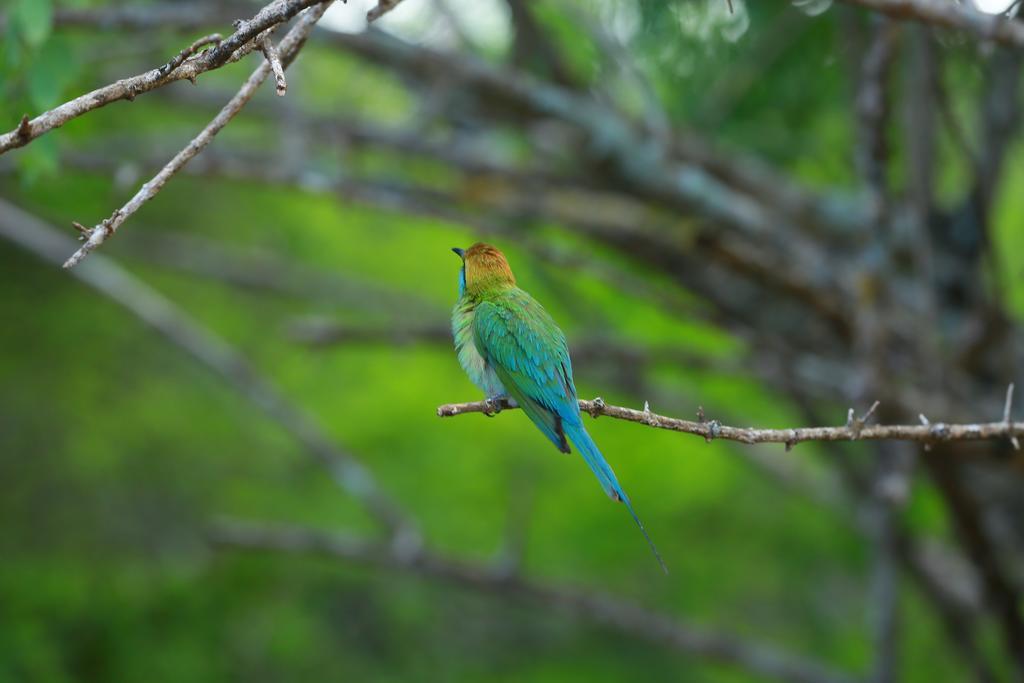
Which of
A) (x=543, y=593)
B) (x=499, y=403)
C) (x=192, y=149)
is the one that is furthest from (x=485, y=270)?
(x=543, y=593)

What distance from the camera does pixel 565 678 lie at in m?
7.83

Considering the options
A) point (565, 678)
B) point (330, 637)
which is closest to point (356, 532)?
point (330, 637)

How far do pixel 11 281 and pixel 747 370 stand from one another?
5.04 metres

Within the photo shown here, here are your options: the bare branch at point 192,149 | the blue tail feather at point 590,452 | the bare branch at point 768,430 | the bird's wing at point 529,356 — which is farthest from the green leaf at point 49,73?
the blue tail feather at point 590,452

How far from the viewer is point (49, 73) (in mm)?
3012

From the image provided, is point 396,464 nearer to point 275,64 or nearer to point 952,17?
point 952,17

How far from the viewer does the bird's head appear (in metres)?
2.57

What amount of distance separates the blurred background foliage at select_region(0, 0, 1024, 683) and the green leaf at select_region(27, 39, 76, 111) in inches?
136

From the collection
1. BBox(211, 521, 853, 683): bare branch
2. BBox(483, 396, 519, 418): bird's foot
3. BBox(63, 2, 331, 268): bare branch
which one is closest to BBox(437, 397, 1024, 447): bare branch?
BBox(483, 396, 519, 418): bird's foot

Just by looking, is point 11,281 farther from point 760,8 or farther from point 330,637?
point 760,8

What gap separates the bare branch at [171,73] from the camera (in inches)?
73.4

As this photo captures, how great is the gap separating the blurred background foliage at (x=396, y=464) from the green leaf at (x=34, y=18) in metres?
3.70

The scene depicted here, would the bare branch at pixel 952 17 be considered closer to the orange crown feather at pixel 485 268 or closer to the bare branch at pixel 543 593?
the orange crown feather at pixel 485 268

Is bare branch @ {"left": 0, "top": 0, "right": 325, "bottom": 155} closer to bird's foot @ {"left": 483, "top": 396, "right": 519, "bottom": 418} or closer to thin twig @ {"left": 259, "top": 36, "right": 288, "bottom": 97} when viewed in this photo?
thin twig @ {"left": 259, "top": 36, "right": 288, "bottom": 97}
